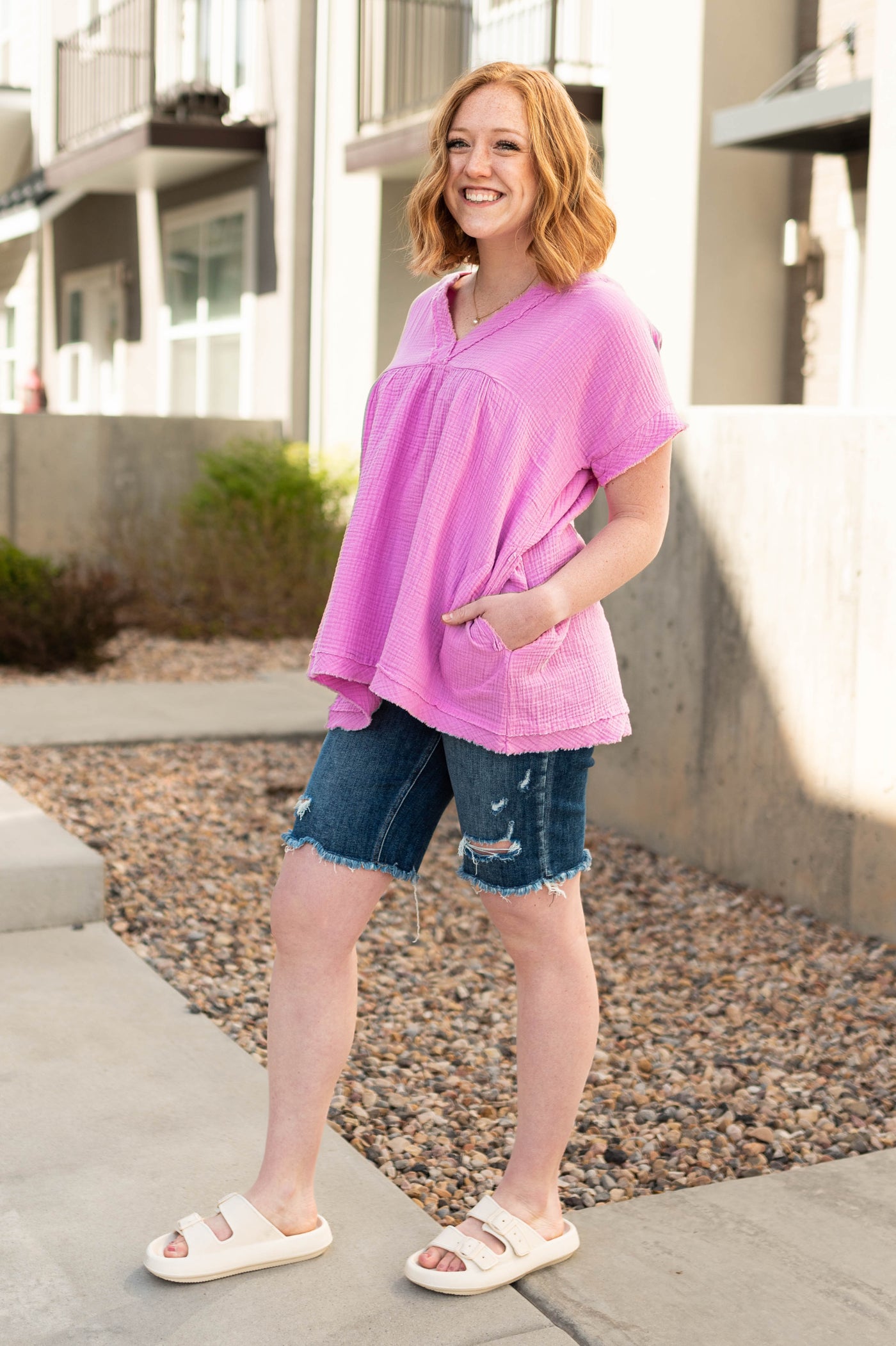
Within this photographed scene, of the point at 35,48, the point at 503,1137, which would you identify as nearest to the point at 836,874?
the point at 503,1137

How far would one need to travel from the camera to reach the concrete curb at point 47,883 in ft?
12.7

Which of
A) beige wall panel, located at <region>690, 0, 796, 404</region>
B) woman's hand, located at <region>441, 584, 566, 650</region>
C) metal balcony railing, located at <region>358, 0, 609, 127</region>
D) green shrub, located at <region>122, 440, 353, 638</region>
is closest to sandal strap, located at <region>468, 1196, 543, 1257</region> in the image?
woman's hand, located at <region>441, 584, 566, 650</region>

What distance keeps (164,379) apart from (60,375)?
360cm

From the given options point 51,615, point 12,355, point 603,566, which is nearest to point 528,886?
point 603,566

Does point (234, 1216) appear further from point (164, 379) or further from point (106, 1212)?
point (164, 379)

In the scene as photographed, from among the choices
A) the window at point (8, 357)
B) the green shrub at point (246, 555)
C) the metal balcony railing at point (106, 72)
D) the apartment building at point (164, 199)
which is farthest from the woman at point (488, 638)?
the window at point (8, 357)

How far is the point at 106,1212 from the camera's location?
2.45 m

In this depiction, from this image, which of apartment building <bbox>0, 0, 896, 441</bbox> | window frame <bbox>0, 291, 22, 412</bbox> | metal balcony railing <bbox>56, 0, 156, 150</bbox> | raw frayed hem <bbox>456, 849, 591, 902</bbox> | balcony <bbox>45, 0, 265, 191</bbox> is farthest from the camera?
window frame <bbox>0, 291, 22, 412</bbox>

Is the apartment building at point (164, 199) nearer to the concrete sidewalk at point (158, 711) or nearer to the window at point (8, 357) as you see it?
the window at point (8, 357)

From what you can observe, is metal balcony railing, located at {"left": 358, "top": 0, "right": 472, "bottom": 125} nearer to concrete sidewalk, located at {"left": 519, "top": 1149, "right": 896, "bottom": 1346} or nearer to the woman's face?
the woman's face

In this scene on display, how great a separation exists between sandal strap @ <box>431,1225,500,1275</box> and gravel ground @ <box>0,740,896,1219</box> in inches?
14.9

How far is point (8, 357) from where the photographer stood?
2202cm

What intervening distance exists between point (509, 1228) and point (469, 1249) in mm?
70

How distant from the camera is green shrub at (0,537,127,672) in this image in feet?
26.5
